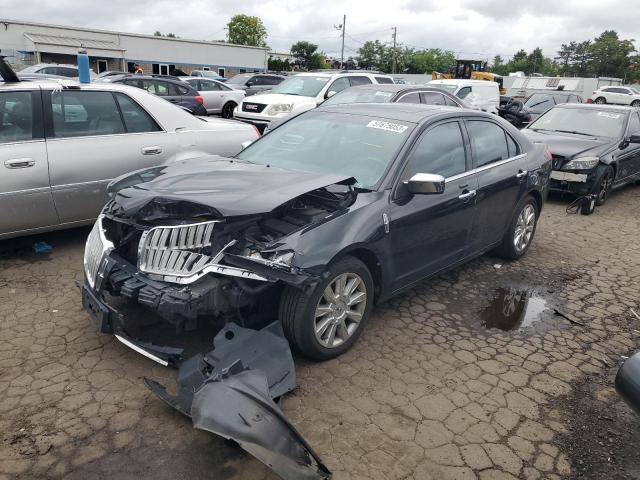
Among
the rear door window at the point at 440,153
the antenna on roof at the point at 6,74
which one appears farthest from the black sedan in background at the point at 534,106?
the antenna on roof at the point at 6,74

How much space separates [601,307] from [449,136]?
2.15 m

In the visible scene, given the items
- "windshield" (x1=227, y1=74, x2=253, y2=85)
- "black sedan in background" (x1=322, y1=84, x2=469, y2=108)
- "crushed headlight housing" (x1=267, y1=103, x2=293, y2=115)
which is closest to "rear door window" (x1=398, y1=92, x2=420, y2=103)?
"black sedan in background" (x1=322, y1=84, x2=469, y2=108)

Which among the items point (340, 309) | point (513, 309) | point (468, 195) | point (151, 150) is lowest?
point (513, 309)

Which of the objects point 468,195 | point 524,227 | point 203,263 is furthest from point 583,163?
point 203,263

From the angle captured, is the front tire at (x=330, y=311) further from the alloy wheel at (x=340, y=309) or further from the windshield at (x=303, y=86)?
the windshield at (x=303, y=86)

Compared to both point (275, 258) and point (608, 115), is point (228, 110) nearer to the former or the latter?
point (608, 115)

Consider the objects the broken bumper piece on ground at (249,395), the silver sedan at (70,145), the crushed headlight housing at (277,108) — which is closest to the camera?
the broken bumper piece on ground at (249,395)

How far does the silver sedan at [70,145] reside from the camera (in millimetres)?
4598

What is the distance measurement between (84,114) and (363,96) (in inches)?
224

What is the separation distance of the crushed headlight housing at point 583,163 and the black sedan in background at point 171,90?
30.6 ft

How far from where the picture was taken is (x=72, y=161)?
15.8ft

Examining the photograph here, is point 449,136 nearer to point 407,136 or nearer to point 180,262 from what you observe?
point 407,136

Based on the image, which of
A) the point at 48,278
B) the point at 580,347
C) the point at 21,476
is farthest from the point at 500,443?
the point at 48,278

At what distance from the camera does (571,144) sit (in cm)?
848
